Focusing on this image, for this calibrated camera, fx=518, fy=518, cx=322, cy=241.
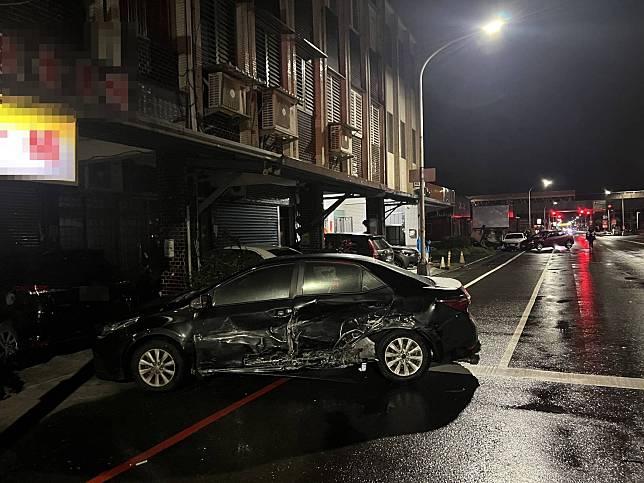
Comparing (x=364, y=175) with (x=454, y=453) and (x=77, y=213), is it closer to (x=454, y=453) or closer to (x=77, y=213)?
(x=77, y=213)

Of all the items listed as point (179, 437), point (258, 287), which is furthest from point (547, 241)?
point (179, 437)

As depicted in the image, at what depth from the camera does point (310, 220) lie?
18.7m

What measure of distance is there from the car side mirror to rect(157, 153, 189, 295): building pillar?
5.27m

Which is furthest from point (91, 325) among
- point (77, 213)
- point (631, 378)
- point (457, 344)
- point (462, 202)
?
point (462, 202)

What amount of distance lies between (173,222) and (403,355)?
6949 mm

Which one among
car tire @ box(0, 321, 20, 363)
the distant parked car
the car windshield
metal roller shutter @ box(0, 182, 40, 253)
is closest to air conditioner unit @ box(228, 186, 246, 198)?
the car windshield

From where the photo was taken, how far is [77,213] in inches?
450

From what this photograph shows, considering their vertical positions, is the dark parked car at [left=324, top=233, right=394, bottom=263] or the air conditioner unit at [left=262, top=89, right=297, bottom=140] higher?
the air conditioner unit at [left=262, top=89, right=297, bottom=140]

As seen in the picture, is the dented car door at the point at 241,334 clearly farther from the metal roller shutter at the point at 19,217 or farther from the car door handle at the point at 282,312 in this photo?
the metal roller shutter at the point at 19,217

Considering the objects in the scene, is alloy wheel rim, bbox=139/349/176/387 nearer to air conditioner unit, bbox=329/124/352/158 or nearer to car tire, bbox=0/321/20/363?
car tire, bbox=0/321/20/363

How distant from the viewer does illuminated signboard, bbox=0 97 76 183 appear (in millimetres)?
6824

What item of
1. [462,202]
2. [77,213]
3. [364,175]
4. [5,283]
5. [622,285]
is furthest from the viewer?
[462,202]

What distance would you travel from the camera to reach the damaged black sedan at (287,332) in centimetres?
580

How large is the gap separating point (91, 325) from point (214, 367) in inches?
116
